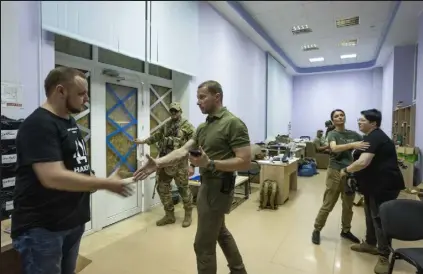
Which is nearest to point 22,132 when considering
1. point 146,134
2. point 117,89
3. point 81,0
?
point 81,0

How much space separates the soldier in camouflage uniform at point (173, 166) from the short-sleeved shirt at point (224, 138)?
1.57 m

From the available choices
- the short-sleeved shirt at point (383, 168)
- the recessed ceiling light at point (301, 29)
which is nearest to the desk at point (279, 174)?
the short-sleeved shirt at point (383, 168)

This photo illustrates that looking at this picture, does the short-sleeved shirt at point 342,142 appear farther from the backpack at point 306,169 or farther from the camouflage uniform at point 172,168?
the backpack at point 306,169

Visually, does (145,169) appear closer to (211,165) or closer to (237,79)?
(211,165)

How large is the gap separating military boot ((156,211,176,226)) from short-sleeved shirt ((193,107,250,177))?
6.19ft

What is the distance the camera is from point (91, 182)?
1.00 m

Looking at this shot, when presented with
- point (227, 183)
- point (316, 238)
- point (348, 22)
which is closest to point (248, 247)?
point (316, 238)

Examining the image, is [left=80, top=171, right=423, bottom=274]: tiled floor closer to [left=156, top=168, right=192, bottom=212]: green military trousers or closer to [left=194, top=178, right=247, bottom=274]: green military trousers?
[left=156, top=168, right=192, bottom=212]: green military trousers

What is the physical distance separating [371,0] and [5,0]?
0.96 metres

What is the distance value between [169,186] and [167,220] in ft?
1.39

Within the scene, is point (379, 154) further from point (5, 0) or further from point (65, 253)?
point (5, 0)

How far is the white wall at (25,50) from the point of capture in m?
0.80

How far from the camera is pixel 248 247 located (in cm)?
275

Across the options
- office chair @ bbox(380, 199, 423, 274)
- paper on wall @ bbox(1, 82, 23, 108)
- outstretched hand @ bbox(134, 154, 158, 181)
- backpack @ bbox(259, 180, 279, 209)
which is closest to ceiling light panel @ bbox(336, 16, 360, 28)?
outstretched hand @ bbox(134, 154, 158, 181)
